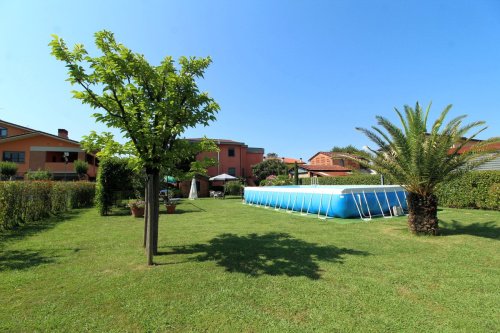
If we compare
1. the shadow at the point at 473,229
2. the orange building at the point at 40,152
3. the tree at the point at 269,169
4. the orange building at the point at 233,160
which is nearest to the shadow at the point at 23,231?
the shadow at the point at 473,229

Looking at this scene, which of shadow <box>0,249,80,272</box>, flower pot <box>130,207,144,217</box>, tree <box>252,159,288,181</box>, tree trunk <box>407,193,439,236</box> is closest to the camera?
shadow <box>0,249,80,272</box>

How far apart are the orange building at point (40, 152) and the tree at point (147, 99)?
31.9m

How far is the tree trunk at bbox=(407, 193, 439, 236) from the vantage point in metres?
8.16

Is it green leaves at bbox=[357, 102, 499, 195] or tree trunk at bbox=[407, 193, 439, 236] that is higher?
green leaves at bbox=[357, 102, 499, 195]

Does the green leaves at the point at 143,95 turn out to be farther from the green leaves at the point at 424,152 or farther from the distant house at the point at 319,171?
the distant house at the point at 319,171

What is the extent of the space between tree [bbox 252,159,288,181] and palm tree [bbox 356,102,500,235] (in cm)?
2956

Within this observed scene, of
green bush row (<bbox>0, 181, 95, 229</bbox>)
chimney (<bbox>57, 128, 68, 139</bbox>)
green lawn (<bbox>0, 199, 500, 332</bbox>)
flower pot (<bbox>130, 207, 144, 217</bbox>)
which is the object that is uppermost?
chimney (<bbox>57, 128, 68, 139</bbox>)

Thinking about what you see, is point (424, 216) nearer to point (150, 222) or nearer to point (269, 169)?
point (150, 222)

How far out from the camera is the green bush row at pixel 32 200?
30.1ft

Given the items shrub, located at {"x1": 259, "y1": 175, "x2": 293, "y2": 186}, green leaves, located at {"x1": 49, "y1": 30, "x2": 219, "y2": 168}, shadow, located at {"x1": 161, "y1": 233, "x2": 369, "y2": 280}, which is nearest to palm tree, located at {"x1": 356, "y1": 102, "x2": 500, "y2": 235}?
shadow, located at {"x1": 161, "y1": 233, "x2": 369, "y2": 280}

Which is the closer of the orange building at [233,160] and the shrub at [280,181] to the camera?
the shrub at [280,181]

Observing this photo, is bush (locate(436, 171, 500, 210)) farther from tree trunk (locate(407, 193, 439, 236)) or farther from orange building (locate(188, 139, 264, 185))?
orange building (locate(188, 139, 264, 185))

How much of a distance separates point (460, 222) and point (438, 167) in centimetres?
357

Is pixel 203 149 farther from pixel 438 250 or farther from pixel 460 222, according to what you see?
pixel 460 222
